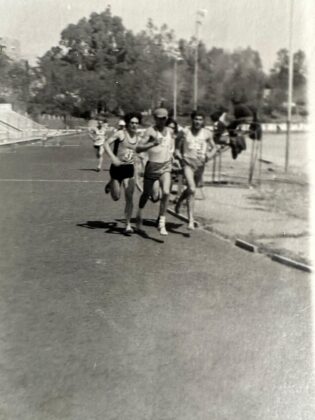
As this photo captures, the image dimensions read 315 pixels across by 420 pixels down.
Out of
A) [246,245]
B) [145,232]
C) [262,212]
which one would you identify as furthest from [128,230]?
[262,212]

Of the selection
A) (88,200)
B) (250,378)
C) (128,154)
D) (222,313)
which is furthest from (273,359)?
(88,200)

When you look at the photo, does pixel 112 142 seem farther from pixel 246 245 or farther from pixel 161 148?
pixel 246 245

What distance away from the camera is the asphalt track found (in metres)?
3.70

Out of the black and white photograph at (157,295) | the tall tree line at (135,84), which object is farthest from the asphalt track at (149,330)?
the tall tree line at (135,84)

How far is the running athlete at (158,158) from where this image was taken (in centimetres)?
848

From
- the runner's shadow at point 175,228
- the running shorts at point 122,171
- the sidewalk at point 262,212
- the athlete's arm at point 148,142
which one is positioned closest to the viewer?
the sidewalk at point 262,212

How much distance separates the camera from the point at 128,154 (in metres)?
8.68

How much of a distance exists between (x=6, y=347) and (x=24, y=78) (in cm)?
5257

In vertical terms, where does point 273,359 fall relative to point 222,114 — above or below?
below

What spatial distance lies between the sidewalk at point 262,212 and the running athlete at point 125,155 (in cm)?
136

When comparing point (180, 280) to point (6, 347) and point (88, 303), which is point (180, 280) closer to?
point (88, 303)

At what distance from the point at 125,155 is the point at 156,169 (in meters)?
0.42

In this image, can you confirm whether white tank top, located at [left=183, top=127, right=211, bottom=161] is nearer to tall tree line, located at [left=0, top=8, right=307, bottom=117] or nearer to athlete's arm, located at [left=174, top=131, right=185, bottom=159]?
athlete's arm, located at [left=174, top=131, right=185, bottom=159]

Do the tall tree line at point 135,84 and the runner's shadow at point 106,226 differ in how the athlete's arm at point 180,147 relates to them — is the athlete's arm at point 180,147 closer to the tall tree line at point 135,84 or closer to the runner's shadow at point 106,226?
the runner's shadow at point 106,226
